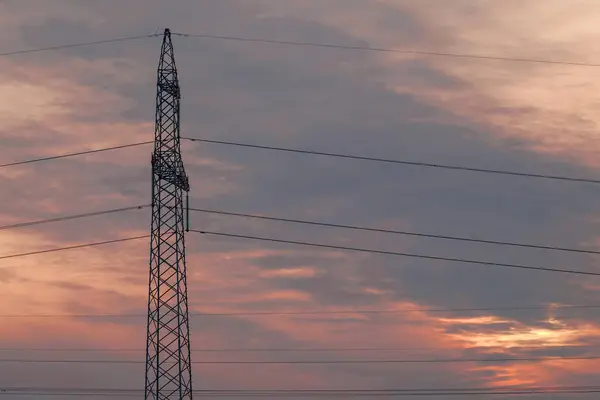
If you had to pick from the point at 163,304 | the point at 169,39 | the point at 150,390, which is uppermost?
the point at 169,39

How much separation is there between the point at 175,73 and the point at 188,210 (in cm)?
1281

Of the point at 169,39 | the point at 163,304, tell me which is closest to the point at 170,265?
the point at 163,304

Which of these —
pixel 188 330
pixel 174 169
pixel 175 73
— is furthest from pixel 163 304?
pixel 175 73

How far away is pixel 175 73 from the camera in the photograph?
11194cm

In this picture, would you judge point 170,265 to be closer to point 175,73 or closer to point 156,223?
point 156,223

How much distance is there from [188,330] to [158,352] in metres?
3.31

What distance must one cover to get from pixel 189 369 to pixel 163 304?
Result: 6248 millimetres

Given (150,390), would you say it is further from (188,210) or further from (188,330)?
(188,210)

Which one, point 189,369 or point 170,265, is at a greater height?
point 170,265

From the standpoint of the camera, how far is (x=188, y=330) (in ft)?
353

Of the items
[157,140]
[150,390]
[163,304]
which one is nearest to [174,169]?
[157,140]

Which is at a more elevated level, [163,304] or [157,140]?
[157,140]

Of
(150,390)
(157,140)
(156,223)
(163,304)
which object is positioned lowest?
(150,390)

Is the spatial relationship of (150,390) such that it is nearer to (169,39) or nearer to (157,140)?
(157,140)
